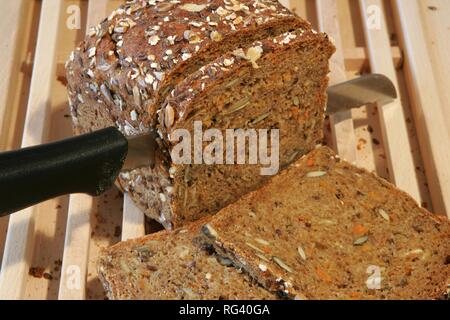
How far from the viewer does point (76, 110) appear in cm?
274

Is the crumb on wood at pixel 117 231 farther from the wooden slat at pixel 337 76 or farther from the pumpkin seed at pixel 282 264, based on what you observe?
the wooden slat at pixel 337 76

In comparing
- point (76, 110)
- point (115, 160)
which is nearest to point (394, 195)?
point (115, 160)

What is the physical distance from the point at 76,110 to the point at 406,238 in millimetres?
1343

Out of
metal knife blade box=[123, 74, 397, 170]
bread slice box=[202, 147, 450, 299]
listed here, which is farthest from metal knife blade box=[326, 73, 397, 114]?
bread slice box=[202, 147, 450, 299]

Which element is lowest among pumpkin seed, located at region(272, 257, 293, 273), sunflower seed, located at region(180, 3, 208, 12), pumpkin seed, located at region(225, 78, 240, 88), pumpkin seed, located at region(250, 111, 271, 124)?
pumpkin seed, located at region(272, 257, 293, 273)

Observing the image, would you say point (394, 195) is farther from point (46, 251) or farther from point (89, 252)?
point (46, 251)

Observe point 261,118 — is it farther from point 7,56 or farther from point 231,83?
point 7,56

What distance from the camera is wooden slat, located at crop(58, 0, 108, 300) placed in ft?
8.36

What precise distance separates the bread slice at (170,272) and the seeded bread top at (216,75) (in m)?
0.41

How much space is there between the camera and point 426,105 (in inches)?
123

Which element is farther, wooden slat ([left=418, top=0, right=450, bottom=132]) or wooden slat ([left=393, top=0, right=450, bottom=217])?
wooden slat ([left=418, top=0, right=450, bottom=132])

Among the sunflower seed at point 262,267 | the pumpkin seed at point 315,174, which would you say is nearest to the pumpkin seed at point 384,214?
the pumpkin seed at point 315,174

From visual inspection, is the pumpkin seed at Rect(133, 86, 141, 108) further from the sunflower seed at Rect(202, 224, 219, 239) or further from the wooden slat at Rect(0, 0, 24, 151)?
the wooden slat at Rect(0, 0, 24, 151)

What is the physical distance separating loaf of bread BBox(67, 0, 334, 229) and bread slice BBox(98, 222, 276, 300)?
152mm
